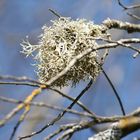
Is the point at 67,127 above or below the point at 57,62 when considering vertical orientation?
below

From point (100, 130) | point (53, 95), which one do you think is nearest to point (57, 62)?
point (100, 130)

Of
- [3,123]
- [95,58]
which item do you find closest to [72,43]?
[95,58]

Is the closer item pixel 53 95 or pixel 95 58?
pixel 95 58

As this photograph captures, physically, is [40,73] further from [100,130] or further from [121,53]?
[121,53]

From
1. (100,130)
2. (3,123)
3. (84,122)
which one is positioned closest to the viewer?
(3,123)

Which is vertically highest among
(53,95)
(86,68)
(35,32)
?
(35,32)

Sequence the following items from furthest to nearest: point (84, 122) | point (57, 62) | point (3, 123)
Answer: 1. point (57, 62)
2. point (84, 122)
3. point (3, 123)
